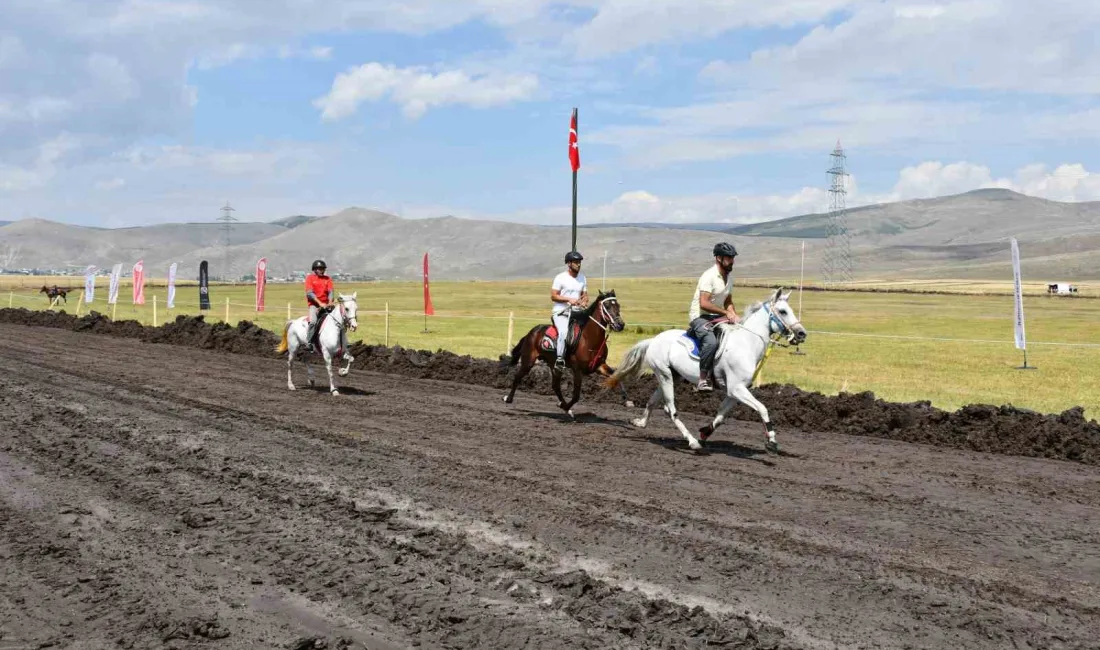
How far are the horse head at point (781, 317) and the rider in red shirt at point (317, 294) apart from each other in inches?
379

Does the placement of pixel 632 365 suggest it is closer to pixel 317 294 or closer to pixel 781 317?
pixel 781 317

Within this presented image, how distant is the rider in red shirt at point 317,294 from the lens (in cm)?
1936

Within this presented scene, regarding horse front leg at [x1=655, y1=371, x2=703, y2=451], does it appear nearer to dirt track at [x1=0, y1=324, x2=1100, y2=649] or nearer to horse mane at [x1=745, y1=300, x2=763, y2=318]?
dirt track at [x1=0, y1=324, x2=1100, y2=649]

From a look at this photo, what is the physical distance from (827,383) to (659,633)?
19.4m

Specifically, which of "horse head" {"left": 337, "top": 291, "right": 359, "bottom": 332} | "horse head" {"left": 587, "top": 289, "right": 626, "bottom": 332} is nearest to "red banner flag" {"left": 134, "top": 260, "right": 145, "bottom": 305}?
"horse head" {"left": 337, "top": 291, "right": 359, "bottom": 332}

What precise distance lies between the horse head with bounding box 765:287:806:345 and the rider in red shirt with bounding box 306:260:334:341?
9616 mm

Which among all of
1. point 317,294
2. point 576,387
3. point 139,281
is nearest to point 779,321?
point 576,387

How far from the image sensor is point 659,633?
6629 millimetres

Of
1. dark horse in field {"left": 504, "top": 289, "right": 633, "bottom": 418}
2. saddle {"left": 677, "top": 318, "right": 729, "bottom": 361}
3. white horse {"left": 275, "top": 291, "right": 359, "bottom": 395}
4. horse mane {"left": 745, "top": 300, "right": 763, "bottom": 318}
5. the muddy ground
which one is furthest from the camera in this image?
white horse {"left": 275, "top": 291, "right": 359, "bottom": 395}

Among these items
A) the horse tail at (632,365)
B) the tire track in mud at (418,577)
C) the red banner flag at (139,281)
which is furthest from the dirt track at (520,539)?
the red banner flag at (139,281)

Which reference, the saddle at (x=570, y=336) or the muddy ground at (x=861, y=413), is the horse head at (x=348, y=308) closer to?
the muddy ground at (x=861, y=413)

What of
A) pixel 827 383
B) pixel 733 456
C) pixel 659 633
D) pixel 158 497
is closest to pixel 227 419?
pixel 158 497

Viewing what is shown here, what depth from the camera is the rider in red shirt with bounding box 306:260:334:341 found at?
762 inches

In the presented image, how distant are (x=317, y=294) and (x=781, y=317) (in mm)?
10011
